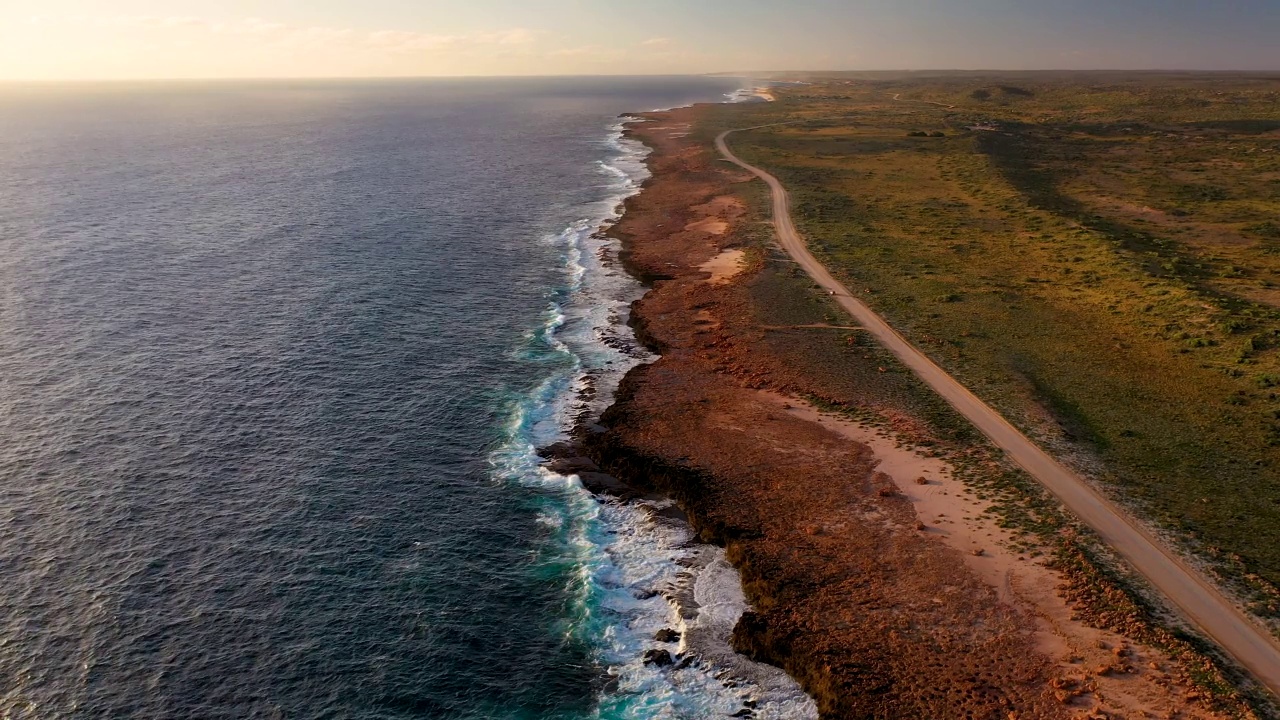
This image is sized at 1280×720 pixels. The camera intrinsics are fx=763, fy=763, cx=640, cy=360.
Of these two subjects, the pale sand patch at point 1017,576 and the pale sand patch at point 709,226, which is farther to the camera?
the pale sand patch at point 709,226

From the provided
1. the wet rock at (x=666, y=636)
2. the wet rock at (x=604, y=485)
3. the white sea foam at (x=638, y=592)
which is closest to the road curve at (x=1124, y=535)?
the white sea foam at (x=638, y=592)

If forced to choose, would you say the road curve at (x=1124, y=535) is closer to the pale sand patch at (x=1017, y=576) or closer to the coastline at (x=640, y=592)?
the pale sand patch at (x=1017, y=576)

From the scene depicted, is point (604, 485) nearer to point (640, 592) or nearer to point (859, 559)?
point (640, 592)

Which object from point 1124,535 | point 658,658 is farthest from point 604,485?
point 1124,535

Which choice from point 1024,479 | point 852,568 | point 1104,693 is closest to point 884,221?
point 1024,479

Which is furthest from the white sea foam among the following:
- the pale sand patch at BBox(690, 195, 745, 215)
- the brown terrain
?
the pale sand patch at BBox(690, 195, 745, 215)

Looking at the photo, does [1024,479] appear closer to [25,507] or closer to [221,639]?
[221,639]

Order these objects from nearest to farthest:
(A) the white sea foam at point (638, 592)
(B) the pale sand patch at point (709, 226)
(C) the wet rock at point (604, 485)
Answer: (A) the white sea foam at point (638, 592) → (C) the wet rock at point (604, 485) → (B) the pale sand patch at point (709, 226)
